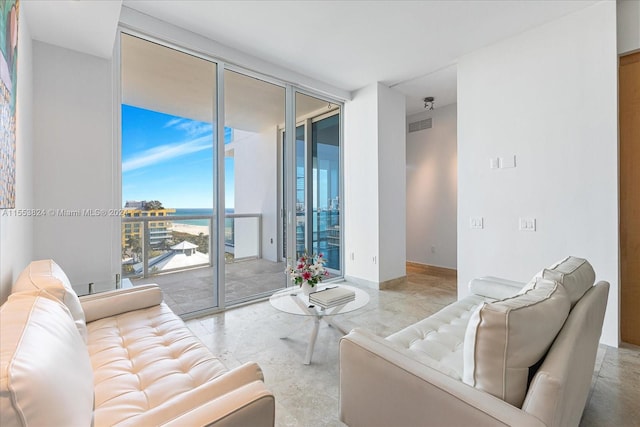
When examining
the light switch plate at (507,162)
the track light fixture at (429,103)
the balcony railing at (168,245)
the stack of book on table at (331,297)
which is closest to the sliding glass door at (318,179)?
the balcony railing at (168,245)

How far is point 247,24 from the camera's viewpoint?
285 cm

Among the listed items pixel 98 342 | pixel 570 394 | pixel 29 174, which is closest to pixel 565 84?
pixel 570 394

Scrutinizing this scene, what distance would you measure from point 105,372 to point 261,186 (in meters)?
3.72

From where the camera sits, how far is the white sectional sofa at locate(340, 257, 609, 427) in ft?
3.04

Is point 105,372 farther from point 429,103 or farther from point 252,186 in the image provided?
point 429,103

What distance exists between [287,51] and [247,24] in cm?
60

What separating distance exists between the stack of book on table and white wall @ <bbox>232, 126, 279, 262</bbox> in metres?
2.32

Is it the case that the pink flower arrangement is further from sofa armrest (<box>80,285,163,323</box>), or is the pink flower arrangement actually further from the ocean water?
the ocean water

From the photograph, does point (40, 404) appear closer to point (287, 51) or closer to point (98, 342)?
point (98, 342)

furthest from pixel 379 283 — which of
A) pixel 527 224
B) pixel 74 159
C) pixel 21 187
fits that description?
pixel 21 187

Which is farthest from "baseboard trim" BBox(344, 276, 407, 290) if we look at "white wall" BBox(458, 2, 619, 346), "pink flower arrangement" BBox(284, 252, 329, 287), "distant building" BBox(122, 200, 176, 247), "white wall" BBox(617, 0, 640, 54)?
"white wall" BBox(617, 0, 640, 54)

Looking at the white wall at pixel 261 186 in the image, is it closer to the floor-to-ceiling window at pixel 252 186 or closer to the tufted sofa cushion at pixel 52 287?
the floor-to-ceiling window at pixel 252 186

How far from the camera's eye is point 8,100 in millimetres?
1415

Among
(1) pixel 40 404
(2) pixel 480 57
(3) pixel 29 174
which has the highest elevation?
(2) pixel 480 57
